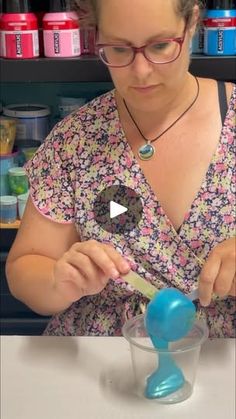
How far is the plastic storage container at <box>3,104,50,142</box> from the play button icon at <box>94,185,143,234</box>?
769 millimetres

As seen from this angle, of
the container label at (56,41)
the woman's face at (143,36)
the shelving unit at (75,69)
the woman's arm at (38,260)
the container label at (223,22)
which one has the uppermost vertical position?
the woman's face at (143,36)

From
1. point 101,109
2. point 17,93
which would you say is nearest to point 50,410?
point 101,109

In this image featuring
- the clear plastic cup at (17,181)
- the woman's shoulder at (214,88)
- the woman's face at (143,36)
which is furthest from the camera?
the clear plastic cup at (17,181)

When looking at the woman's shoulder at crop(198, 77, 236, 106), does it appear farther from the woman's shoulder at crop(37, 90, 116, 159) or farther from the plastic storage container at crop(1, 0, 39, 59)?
the plastic storage container at crop(1, 0, 39, 59)

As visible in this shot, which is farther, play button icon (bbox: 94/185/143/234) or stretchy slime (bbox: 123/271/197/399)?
play button icon (bbox: 94/185/143/234)

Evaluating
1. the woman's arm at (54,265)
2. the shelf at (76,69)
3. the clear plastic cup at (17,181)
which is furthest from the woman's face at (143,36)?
the clear plastic cup at (17,181)

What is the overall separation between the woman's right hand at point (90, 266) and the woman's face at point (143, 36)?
0.81 feet

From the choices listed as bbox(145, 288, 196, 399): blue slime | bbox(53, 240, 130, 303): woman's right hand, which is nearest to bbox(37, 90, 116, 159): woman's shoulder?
bbox(53, 240, 130, 303): woman's right hand

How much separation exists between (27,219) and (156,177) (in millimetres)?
219

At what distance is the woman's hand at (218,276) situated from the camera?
0.87 m

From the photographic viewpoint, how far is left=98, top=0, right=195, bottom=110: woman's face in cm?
93

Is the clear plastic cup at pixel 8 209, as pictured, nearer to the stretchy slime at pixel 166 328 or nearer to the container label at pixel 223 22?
the container label at pixel 223 22

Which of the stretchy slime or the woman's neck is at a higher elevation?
the woman's neck

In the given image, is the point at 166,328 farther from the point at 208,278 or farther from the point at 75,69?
the point at 75,69
